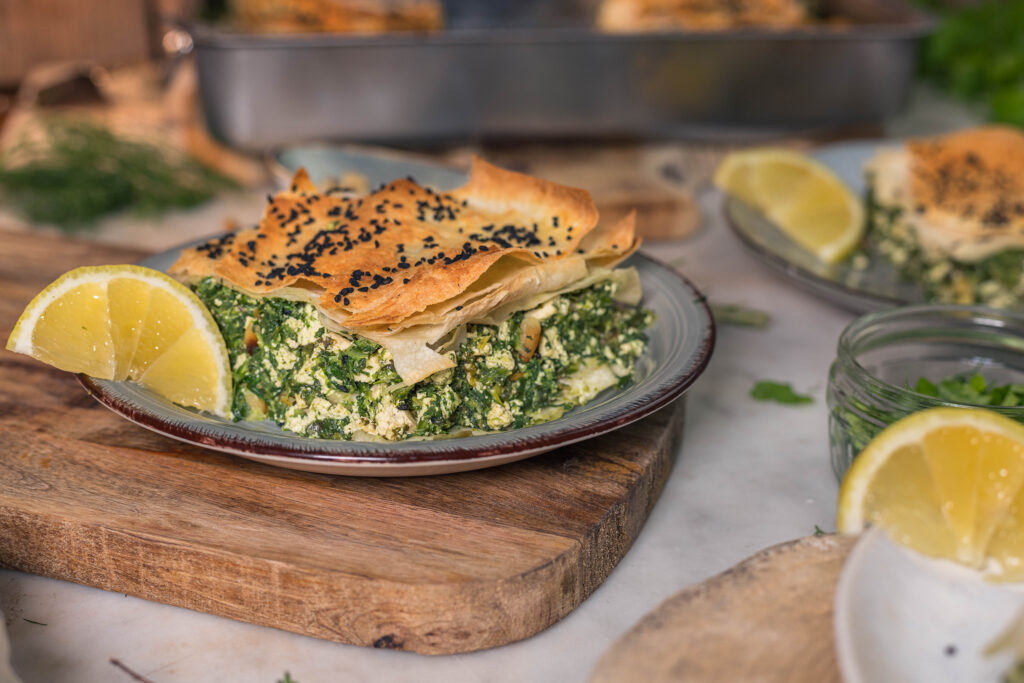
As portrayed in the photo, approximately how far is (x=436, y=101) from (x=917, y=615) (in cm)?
272

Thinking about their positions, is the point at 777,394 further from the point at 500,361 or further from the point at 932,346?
the point at 500,361

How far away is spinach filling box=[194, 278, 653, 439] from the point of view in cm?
189

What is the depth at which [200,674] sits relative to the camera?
157cm

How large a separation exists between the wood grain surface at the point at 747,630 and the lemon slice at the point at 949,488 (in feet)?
0.33

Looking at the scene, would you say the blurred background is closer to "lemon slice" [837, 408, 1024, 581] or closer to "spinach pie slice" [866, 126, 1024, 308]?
"spinach pie slice" [866, 126, 1024, 308]

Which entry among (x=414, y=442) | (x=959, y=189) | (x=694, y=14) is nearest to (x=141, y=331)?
(x=414, y=442)

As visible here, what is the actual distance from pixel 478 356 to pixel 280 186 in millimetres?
1342

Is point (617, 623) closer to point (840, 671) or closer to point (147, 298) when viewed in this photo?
point (840, 671)

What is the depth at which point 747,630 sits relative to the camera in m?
1.42

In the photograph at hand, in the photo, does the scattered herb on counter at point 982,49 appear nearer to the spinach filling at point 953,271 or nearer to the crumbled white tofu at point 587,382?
the spinach filling at point 953,271

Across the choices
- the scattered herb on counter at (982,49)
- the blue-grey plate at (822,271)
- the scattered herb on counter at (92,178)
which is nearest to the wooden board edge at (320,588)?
the blue-grey plate at (822,271)

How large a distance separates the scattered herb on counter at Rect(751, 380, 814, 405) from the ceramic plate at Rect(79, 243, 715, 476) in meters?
0.45

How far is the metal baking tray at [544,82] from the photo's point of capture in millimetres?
3518

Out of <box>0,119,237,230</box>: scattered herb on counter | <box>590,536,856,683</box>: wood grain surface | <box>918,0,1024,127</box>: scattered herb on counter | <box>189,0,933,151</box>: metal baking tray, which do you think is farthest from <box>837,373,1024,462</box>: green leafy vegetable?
<box>918,0,1024,127</box>: scattered herb on counter
